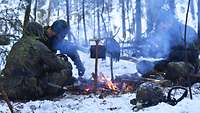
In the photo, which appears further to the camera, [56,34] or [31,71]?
[56,34]

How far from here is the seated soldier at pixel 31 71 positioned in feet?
40.2

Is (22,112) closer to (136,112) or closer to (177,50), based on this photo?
(136,112)

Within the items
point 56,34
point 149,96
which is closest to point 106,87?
point 56,34

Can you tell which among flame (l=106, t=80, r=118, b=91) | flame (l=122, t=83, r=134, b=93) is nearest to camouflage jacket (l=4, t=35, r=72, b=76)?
flame (l=106, t=80, r=118, b=91)

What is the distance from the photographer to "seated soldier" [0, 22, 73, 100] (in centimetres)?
1227

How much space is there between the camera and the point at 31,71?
1248 cm

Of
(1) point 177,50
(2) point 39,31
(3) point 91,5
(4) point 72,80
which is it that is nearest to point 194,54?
(1) point 177,50

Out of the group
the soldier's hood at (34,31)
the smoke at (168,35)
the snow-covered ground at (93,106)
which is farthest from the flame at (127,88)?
the smoke at (168,35)

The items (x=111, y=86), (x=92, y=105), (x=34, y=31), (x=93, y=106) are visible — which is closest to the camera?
(x=93, y=106)

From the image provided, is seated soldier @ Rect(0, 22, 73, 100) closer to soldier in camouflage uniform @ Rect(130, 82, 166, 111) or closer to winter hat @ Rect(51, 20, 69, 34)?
winter hat @ Rect(51, 20, 69, 34)

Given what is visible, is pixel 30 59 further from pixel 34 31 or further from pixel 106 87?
pixel 106 87

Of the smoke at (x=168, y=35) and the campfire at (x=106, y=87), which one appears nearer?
the campfire at (x=106, y=87)

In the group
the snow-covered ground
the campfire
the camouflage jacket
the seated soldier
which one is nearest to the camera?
the snow-covered ground

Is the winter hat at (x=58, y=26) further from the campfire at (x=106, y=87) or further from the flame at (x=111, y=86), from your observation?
the flame at (x=111, y=86)
